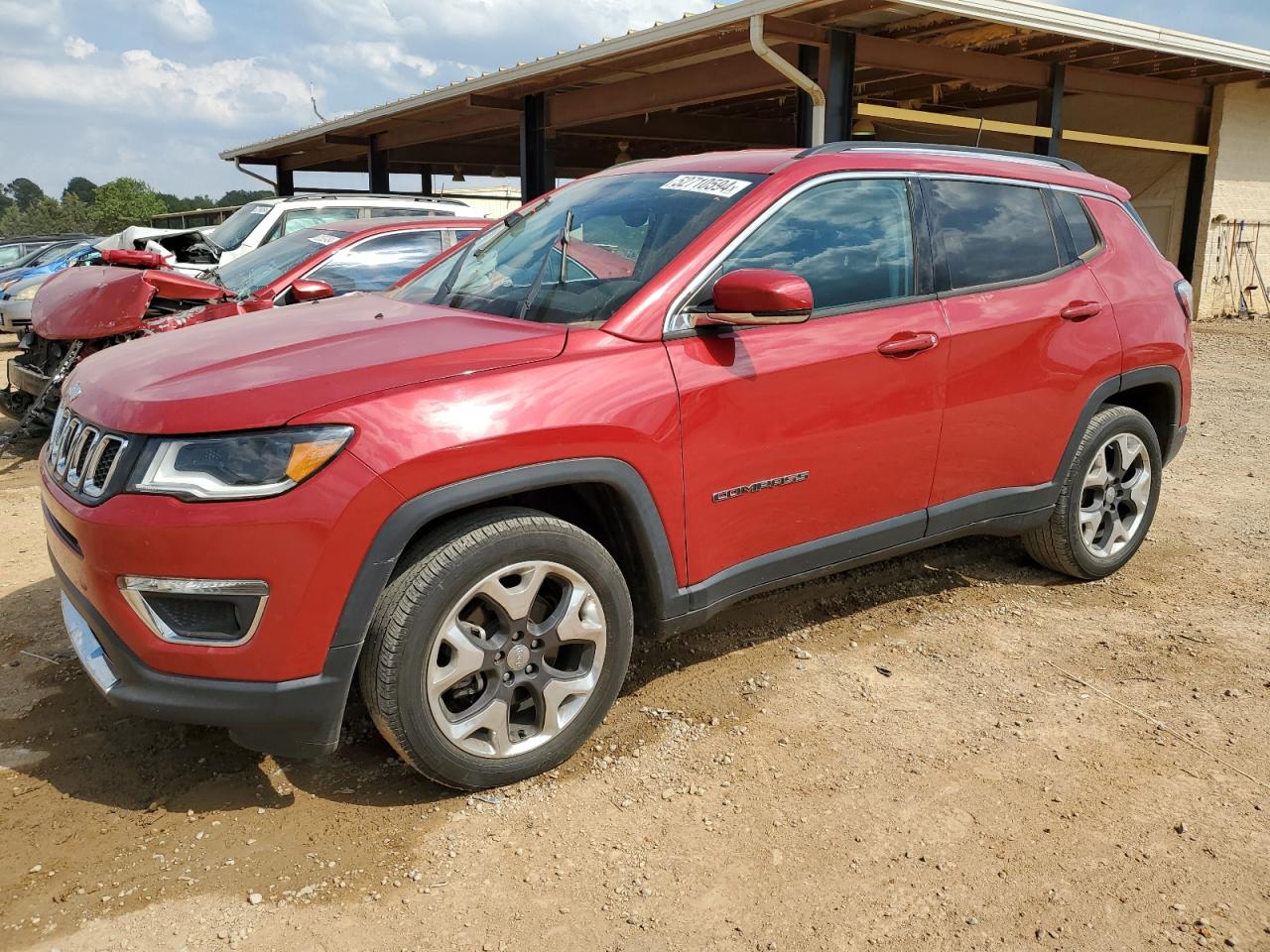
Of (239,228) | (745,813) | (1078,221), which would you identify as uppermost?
(239,228)

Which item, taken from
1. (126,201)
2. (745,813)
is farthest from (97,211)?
(745,813)

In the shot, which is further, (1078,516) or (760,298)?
(1078,516)

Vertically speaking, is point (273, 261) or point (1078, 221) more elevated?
point (1078, 221)

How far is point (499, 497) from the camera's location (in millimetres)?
2711

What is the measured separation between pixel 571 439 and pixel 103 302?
14.8ft

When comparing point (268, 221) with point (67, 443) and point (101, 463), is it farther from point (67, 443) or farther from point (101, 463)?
point (101, 463)

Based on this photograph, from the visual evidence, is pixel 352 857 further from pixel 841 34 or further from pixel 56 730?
pixel 841 34

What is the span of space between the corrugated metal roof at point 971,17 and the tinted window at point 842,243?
5964 mm

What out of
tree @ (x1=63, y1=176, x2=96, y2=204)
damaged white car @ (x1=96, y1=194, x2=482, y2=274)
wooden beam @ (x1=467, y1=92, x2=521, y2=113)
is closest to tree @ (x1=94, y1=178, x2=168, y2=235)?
tree @ (x1=63, y1=176, x2=96, y2=204)

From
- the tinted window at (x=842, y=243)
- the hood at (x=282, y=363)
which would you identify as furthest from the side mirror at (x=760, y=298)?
the hood at (x=282, y=363)

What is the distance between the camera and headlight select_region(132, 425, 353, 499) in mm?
2418

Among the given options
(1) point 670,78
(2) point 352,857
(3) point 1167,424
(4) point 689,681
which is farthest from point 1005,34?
(2) point 352,857

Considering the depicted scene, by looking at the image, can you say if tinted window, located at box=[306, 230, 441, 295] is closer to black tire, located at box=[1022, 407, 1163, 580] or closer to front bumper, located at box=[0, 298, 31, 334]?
black tire, located at box=[1022, 407, 1163, 580]

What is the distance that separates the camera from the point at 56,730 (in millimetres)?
3201
